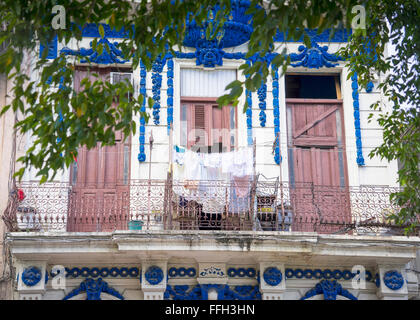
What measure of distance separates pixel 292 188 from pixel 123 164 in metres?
2.74

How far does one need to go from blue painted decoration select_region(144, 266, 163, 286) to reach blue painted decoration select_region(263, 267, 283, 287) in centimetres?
153

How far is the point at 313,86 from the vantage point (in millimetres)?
12695

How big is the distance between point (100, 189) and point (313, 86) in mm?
4143

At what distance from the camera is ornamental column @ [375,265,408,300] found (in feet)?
35.2

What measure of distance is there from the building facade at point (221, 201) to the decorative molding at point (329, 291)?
2 cm

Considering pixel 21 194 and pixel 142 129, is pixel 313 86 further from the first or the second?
pixel 21 194

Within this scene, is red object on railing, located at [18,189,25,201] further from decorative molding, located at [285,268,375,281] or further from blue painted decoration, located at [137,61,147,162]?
decorative molding, located at [285,268,375,281]

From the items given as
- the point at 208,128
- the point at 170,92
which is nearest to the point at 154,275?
the point at 208,128

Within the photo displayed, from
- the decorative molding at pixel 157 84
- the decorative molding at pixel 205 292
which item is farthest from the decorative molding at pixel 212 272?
the decorative molding at pixel 157 84

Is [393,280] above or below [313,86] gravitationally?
below

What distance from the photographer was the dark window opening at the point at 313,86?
1259cm

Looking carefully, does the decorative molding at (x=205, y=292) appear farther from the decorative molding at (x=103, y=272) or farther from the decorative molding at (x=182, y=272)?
the decorative molding at (x=103, y=272)

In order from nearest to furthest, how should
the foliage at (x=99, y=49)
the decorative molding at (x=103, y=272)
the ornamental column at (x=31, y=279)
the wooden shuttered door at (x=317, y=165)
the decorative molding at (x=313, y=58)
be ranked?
the foliage at (x=99, y=49) < the ornamental column at (x=31, y=279) < the decorative molding at (x=103, y=272) < the wooden shuttered door at (x=317, y=165) < the decorative molding at (x=313, y=58)

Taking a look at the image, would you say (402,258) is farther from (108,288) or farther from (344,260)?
(108,288)
